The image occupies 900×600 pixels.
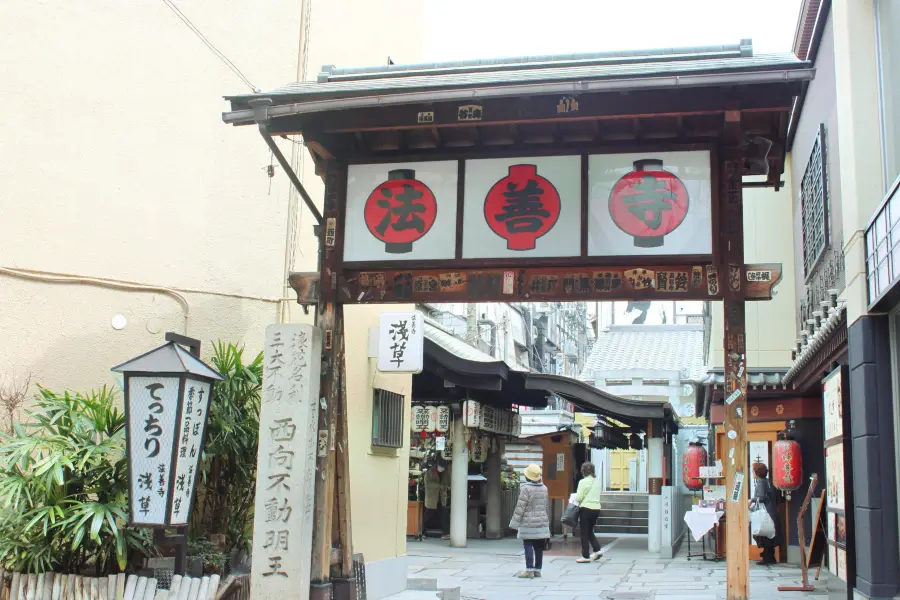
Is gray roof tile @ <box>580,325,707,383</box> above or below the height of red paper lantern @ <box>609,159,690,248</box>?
above

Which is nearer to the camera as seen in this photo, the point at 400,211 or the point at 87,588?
the point at 87,588

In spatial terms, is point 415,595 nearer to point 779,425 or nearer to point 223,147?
point 223,147

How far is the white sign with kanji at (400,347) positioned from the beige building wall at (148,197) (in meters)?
0.34

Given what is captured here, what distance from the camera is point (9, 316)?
29.0ft

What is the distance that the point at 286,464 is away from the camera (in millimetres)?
8703

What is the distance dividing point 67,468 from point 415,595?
5.63 meters

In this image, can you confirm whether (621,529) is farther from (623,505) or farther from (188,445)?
(188,445)

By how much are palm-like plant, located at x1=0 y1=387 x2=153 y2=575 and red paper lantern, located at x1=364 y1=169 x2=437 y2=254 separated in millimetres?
3316

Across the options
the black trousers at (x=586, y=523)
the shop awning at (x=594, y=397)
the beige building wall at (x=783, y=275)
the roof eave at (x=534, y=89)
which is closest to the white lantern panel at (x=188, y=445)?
the roof eave at (x=534, y=89)

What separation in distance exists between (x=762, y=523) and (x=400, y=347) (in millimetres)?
8139

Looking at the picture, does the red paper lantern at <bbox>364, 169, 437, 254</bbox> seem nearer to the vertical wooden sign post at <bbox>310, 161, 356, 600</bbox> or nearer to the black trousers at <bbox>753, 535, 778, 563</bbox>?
the vertical wooden sign post at <bbox>310, 161, 356, 600</bbox>

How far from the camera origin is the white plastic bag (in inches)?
621

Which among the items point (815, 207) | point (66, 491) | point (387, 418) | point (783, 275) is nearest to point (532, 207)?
point (387, 418)

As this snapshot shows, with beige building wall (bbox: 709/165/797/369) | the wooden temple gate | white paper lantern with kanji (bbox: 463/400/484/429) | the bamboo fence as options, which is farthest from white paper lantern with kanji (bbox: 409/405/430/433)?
the bamboo fence
